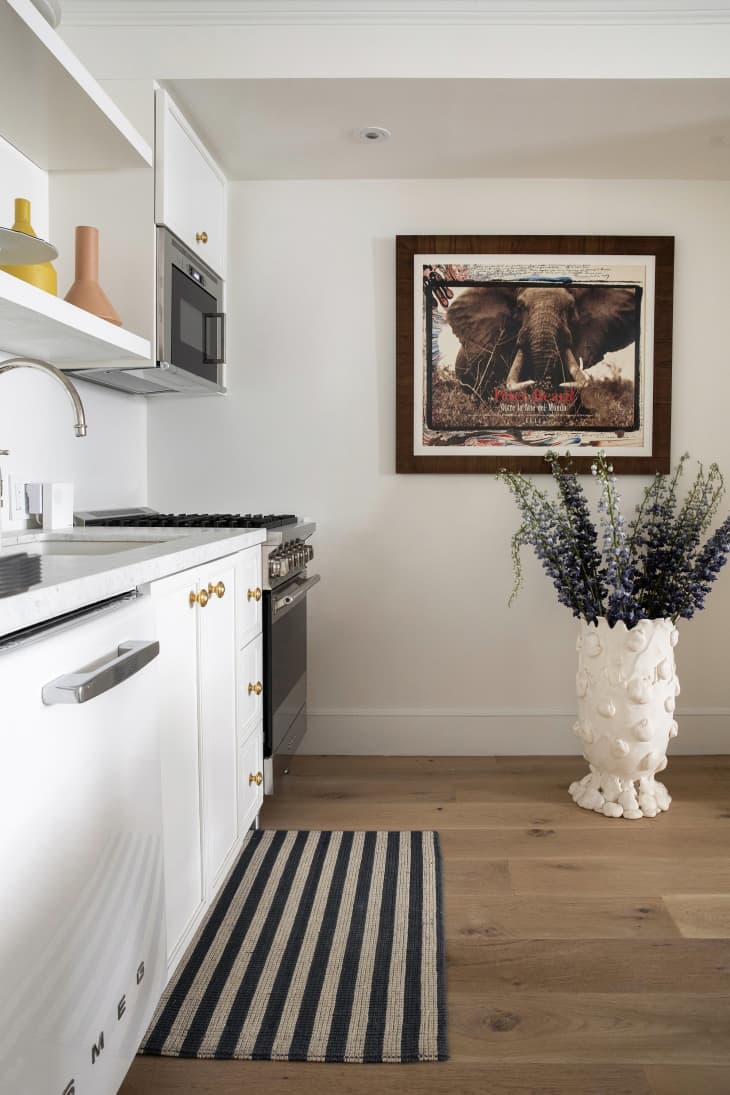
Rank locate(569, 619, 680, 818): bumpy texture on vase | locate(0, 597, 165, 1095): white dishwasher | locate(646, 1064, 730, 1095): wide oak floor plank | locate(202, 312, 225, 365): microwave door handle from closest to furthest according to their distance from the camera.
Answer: locate(0, 597, 165, 1095): white dishwasher
locate(646, 1064, 730, 1095): wide oak floor plank
locate(569, 619, 680, 818): bumpy texture on vase
locate(202, 312, 225, 365): microwave door handle

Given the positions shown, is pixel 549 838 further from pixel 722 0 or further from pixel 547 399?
pixel 722 0

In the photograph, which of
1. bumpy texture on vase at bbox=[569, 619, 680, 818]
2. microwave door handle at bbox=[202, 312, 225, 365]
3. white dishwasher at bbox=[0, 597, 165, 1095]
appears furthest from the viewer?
microwave door handle at bbox=[202, 312, 225, 365]

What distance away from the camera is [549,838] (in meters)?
2.47

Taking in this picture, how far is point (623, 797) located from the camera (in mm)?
2646

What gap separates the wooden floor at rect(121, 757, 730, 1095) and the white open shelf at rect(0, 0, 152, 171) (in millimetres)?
2043

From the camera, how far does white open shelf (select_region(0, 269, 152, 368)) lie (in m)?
1.57

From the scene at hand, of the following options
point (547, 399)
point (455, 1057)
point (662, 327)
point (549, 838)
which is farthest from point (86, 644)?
point (662, 327)

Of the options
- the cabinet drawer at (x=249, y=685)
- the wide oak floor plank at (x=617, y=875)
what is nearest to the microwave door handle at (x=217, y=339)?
the cabinet drawer at (x=249, y=685)

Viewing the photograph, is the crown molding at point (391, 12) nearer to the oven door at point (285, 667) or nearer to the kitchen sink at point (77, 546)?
the kitchen sink at point (77, 546)

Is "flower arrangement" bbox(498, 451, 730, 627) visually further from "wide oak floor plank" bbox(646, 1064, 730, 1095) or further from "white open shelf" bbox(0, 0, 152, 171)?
"white open shelf" bbox(0, 0, 152, 171)

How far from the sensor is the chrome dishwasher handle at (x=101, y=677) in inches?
39.4

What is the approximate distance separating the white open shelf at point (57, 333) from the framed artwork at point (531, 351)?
1212 mm

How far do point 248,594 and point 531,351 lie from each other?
1.63 meters

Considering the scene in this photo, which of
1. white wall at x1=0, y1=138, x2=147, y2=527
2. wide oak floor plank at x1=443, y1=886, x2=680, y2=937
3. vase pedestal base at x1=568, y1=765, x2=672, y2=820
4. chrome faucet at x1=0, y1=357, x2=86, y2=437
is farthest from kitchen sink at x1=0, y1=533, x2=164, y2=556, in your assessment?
vase pedestal base at x1=568, y1=765, x2=672, y2=820
